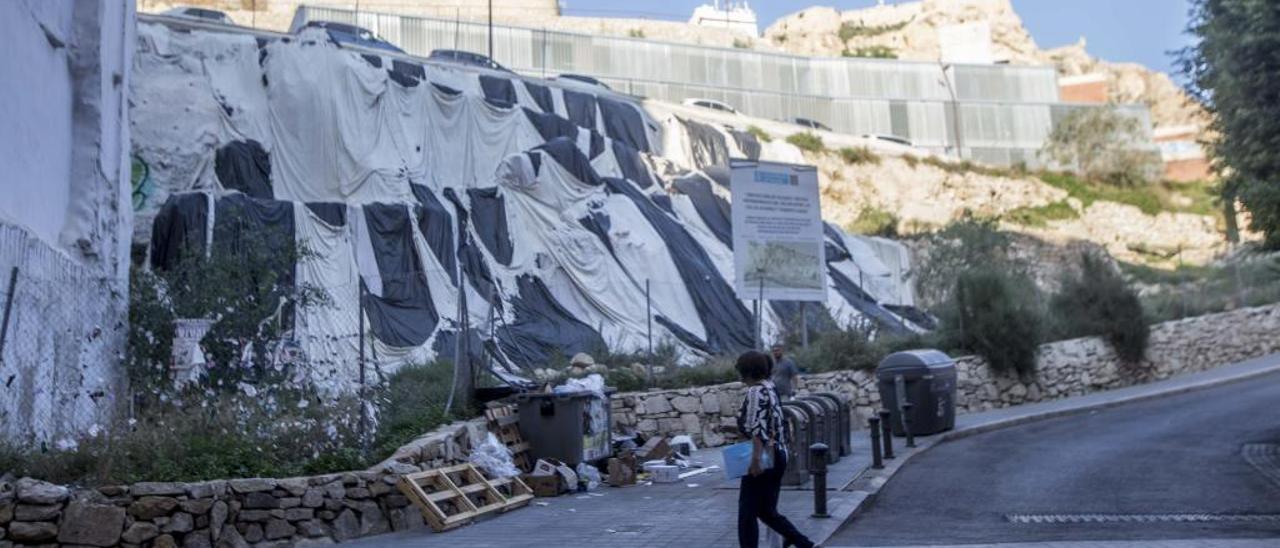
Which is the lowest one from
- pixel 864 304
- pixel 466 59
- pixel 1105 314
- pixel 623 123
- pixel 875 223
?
pixel 1105 314

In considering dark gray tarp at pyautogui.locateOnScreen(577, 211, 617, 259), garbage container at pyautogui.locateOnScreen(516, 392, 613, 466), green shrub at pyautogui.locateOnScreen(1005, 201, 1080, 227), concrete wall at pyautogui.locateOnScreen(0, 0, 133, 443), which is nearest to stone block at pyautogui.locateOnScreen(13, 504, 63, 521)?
concrete wall at pyautogui.locateOnScreen(0, 0, 133, 443)

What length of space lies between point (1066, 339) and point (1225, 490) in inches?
548

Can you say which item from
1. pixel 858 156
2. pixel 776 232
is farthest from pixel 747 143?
pixel 776 232

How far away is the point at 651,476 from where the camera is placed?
547 inches

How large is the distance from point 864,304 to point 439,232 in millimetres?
11418

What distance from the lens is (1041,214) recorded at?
5328 cm

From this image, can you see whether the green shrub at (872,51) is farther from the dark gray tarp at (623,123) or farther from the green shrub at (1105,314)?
the green shrub at (1105,314)

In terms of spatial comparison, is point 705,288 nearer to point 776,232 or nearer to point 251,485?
point 776,232

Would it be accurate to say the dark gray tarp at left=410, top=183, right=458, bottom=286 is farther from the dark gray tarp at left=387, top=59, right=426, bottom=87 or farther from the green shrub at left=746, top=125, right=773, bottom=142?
the green shrub at left=746, top=125, right=773, bottom=142

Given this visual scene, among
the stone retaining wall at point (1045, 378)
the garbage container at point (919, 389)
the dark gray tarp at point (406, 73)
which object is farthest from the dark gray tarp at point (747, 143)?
the garbage container at point (919, 389)

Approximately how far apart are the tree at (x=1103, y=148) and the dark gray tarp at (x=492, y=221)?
1378 inches

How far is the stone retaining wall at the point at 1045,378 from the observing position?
17938 millimetres

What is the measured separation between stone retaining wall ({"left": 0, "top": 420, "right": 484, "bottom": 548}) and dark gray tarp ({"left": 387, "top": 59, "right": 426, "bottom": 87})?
85.9 ft

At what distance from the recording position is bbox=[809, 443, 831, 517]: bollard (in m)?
9.67
